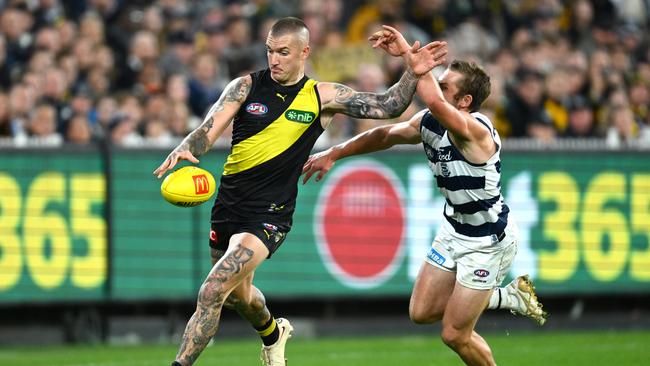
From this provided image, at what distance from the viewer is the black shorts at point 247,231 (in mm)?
9516

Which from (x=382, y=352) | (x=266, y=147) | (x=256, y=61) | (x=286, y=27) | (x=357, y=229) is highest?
(x=286, y=27)

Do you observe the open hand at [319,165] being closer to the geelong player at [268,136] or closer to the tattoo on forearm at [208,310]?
the geelong player at [268,136]

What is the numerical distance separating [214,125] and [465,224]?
2.03 meters

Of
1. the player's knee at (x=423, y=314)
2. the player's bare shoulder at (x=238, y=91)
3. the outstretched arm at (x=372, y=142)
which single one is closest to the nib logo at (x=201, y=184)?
the player's bare shoulder at (x=238, y=91)

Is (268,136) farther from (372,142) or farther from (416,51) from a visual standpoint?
(416,51)

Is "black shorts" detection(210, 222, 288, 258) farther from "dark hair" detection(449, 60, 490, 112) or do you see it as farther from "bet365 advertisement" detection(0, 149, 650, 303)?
"bet365 advertisement" detection(0, 149, 650, 303)

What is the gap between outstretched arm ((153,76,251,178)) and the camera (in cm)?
902

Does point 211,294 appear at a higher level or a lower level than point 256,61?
higher

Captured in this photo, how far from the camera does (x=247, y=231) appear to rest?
31.2 ft

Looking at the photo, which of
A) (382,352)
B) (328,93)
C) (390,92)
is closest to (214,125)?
(328,93)

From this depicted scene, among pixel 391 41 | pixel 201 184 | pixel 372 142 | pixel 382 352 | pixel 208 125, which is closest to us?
pixel 391 41

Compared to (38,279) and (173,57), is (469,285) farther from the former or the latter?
(173,57)

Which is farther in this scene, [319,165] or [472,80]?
[319,165]

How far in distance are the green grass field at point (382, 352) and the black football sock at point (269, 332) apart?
2.14 meters
